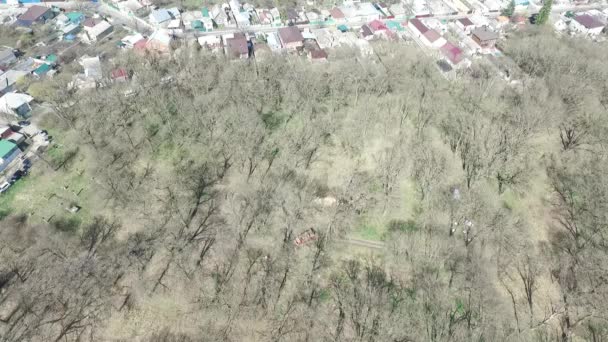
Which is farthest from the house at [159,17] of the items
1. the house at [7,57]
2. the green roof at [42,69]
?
the house at [7,57]

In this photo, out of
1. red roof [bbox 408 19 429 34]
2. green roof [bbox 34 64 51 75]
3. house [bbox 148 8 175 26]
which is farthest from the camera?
house [bbox 148 8 175 26]

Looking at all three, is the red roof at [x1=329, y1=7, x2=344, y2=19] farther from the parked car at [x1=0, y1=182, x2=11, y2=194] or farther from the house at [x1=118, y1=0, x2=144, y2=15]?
the parked car at [x1=0, y1=182, x2=11, y2=194]

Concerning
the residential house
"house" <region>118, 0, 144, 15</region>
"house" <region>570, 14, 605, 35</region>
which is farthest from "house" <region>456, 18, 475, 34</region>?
the residential house

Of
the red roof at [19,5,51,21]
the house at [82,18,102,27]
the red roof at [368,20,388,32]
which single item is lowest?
the red roof at [368,20,388,32]

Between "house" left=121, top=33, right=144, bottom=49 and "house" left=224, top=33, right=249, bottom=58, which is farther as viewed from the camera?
"house" left=121, top=33, right=144, bottom=49

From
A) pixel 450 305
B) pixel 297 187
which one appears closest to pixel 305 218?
pixel 297 187

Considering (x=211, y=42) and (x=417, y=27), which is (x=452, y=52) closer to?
(x=417, y=27)

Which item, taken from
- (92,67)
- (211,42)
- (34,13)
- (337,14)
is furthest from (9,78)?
A: (337,14)
